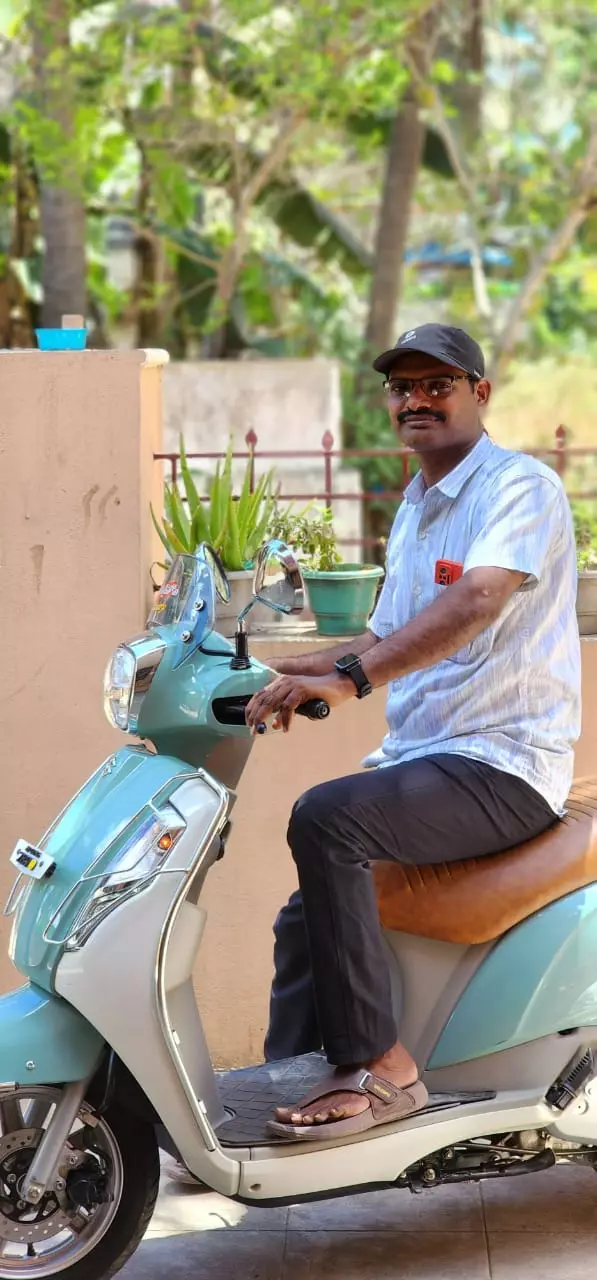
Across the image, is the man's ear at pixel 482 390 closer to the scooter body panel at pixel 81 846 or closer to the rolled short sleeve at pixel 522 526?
the rolled short sleeve at pixel 522 526

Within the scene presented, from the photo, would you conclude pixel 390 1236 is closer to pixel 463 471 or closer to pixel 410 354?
pixel 463 471

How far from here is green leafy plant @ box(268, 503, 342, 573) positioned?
4.15 meters

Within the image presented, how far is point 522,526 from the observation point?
111 inches

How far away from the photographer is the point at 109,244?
16312mm

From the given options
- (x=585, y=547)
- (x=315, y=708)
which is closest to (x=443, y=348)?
(x=315, y=708)

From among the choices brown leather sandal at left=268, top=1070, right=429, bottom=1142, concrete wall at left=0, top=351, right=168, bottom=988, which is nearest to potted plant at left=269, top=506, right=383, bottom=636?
concrete wall at left=0, top=351, right=168, bottom=988

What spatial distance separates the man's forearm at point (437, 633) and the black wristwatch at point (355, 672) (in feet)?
0.05

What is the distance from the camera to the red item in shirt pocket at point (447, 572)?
2.97 metres

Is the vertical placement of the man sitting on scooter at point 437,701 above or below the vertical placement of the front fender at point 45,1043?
above

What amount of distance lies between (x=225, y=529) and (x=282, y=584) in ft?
4.02

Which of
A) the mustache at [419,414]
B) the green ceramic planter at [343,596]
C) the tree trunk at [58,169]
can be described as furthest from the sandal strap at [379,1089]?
the tree trunk at [58,169]

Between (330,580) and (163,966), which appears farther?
(330,580)

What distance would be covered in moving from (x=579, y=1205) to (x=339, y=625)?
1483 millimetres

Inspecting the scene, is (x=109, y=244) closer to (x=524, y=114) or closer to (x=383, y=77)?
(x=524, y=114)
